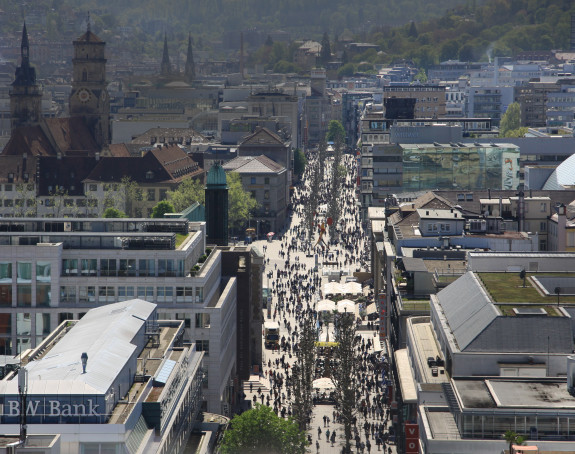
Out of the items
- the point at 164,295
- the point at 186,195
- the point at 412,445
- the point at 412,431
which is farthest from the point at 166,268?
the point at 186,195

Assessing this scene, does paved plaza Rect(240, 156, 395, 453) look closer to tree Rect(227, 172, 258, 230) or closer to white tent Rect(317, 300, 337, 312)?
white tent Rect(317, 300, 337, 312)

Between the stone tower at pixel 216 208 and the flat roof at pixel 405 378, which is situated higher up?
the stone tower at pixel 216 208

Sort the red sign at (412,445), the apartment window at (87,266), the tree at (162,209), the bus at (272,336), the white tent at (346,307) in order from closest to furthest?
the red sign at (412,445)
the apartment window at (87,266)
the bus at (272,336)
the white tent at (346,307)
the tree at (162,209)

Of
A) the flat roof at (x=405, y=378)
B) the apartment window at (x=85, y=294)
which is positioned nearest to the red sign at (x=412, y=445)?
the flat roof at (x=405, y=378)

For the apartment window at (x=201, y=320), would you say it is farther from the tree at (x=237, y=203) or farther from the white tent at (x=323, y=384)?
the tree at (x=237, y=203)

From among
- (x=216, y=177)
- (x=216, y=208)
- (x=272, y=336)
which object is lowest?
(x=272, y=336)

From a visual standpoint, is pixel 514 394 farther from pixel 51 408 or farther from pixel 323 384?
pixel 323 384

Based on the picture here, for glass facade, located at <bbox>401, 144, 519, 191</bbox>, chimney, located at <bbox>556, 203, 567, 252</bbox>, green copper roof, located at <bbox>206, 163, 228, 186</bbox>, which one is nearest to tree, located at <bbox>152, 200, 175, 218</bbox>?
glass facade, located at <bbox>401, 144, 519, 191</bbox>
